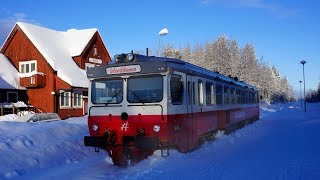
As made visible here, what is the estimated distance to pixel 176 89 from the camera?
10.9 m

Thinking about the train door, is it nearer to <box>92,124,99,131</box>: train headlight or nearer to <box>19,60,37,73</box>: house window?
<box>92,124,99,131</box>: train headlight

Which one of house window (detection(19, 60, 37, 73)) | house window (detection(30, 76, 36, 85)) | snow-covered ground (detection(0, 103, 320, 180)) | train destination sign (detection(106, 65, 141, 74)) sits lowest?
snow-covered ground (detection(0, 103, 320, 180))

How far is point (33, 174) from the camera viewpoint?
32.7 feet

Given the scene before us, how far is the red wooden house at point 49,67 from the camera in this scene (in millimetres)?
32312

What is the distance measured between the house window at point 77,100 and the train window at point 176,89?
2364 cm

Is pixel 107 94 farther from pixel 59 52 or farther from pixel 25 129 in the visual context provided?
pixel 59 52

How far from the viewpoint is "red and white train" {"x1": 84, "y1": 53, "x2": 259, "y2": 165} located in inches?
407

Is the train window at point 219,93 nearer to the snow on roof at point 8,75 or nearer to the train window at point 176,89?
the train window at point 176,89

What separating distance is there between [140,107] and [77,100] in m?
24.3

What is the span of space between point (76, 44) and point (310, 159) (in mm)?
30053

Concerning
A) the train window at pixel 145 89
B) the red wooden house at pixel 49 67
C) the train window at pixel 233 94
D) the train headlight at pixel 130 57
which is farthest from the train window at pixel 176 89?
the red wooden house at pixel 49 67

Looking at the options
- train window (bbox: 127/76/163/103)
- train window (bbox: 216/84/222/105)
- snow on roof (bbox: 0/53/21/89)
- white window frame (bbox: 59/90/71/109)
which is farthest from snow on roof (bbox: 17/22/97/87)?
train window (bbox: 127/76/163/103)

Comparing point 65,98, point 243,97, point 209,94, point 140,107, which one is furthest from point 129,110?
point 65,98

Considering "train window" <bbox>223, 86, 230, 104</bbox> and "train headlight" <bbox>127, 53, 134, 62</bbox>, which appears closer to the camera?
"train headlight" <bbox>127, 53, 134, 62</bbox>
